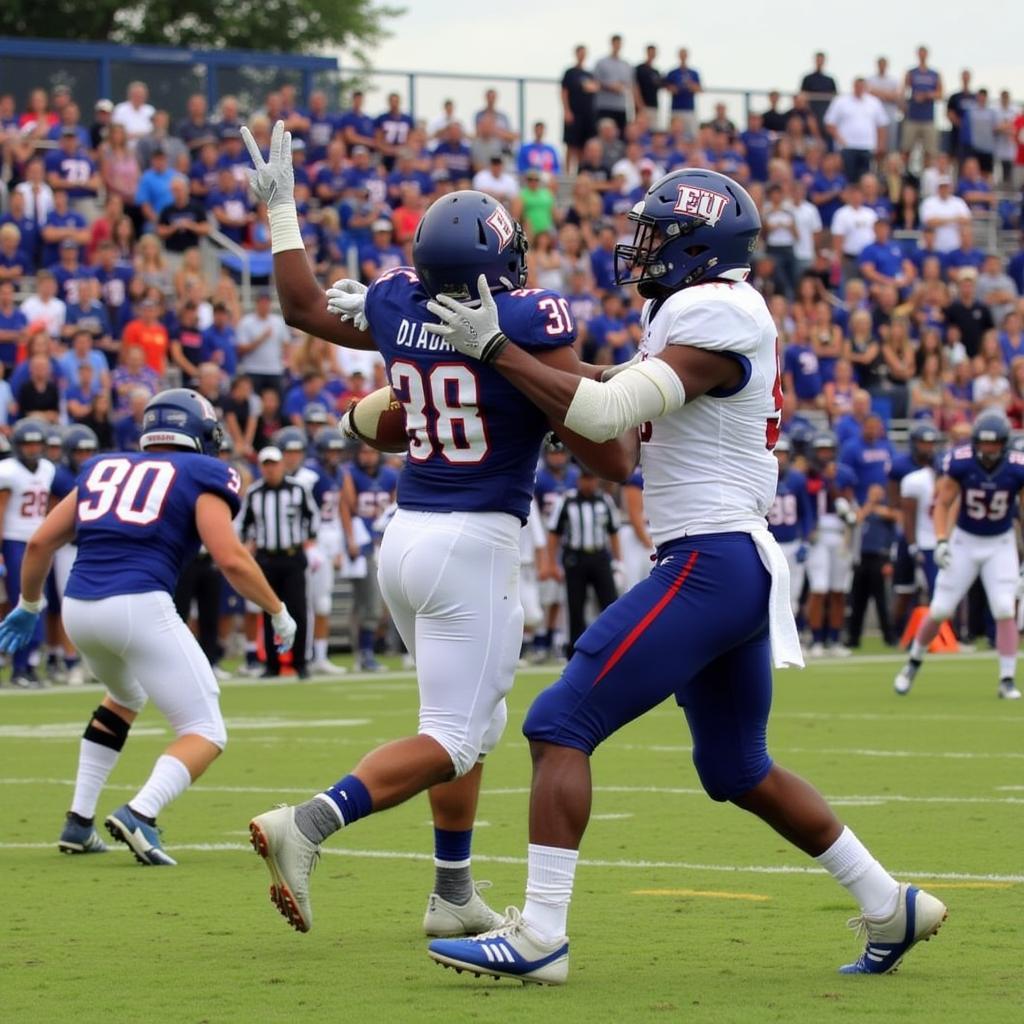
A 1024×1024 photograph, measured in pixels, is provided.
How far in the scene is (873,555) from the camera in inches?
771

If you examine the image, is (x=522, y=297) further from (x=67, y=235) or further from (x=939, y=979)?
(x=67, y=235)

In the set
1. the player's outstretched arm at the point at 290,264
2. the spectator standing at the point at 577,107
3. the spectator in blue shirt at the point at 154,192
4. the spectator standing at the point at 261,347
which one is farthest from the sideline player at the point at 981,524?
the spectator standing at the point at 577,107

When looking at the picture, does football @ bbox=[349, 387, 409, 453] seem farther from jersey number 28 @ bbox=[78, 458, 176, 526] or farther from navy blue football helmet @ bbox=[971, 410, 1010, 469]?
navy blue football helmet @ bbox=[971, 410, 1010, 469]

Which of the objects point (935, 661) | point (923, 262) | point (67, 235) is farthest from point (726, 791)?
point (923, 262)

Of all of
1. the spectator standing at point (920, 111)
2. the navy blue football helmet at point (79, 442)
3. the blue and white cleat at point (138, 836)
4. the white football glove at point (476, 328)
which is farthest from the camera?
the spectator standing at point (920, 111)

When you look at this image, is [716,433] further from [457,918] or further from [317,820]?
[457,918]

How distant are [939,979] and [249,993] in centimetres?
160

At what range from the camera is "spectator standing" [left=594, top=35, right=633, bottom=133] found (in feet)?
80.6

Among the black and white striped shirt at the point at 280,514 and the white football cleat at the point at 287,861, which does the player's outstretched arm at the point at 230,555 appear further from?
the black and white striped shirt at the point at 280,514

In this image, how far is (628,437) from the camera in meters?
5.21

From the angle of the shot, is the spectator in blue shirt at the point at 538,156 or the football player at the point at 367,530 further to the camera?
the spectator in blue shirt at the point at 538,156

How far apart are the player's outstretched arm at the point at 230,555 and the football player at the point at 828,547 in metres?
12.2

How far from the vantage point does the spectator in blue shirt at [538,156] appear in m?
23.6

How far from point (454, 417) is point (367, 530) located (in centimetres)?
1290
